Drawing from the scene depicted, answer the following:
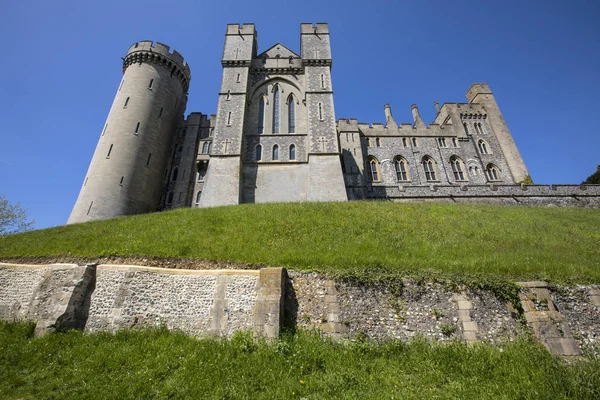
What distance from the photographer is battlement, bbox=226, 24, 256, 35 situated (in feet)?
87.0

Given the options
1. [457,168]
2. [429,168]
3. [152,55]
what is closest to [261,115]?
[152,55]

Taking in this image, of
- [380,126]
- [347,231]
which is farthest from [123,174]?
[380,126]

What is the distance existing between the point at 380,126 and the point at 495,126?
15.7m

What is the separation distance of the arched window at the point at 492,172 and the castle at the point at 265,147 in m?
0.13

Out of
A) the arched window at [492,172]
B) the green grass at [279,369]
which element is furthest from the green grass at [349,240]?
the arched window at [492,172]

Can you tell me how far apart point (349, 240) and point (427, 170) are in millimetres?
25999

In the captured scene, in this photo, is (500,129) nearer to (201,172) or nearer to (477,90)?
(477,90)

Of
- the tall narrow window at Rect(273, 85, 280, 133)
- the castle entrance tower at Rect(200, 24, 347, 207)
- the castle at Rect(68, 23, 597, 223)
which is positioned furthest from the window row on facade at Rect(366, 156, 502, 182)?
the tall narrow window at Rect(273, 85, 280, 133)

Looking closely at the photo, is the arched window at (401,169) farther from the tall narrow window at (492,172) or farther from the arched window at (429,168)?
the tall narrow window at (492,172)

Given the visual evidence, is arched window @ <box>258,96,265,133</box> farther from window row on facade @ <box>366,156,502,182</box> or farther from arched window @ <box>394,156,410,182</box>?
arched window @ <box>394,156,410,182</box>

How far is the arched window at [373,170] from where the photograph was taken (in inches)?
1261

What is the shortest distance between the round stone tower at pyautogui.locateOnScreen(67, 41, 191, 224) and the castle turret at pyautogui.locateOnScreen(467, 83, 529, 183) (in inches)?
1566

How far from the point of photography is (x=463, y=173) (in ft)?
106

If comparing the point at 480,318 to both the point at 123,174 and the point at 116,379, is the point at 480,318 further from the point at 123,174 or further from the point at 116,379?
the point at 123,174
